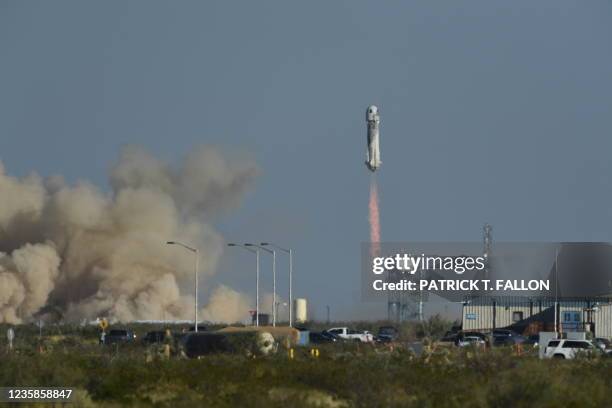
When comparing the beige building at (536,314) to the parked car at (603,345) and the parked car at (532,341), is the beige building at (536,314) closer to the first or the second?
the parked car at (532,341)

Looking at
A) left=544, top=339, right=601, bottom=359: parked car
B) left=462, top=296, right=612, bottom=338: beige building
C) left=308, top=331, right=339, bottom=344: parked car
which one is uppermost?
left=462, top=296, right=612, bottom=338: beige building

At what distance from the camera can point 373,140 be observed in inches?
4321

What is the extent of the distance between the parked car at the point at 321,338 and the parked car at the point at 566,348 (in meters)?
17.4

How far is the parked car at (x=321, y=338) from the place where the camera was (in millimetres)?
91250

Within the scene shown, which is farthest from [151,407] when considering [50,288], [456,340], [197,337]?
[50,288]

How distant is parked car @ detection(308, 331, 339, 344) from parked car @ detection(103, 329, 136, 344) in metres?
9.85

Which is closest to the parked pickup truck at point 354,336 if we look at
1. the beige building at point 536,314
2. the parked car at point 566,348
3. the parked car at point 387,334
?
the parked car at point 387,334

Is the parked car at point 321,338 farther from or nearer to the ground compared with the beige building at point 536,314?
nearer to the ground

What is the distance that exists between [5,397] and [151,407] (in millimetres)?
4017

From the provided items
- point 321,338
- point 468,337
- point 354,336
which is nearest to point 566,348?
point 468,337

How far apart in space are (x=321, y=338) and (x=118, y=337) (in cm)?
1129

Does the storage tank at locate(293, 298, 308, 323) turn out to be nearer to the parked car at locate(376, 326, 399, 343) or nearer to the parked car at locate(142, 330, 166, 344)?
the parked car at locate(376, 326, 399, 343)

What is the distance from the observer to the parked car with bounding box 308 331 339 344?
91.2m

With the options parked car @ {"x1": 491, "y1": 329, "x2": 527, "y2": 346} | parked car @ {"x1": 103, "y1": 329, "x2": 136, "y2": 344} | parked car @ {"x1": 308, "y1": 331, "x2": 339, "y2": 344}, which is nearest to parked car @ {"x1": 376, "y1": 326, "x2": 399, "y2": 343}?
parked car @ {"x1": 308, "y1": 331, "x2": 339, "y2": 344}
